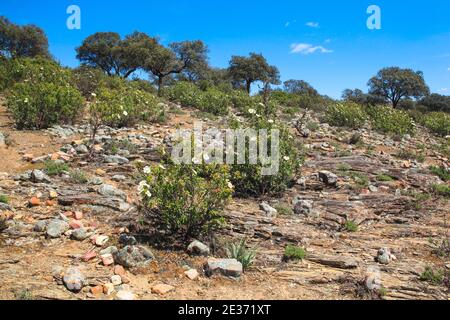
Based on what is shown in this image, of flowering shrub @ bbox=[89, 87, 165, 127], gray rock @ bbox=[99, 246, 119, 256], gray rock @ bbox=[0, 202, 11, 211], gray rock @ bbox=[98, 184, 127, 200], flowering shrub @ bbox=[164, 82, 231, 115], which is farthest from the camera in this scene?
flowering shrub @ bbox=[164, 82, 231, 115]

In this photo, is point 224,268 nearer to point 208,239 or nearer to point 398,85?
point 208,239

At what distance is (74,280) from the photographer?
3.91 m

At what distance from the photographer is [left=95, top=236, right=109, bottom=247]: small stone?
477cm

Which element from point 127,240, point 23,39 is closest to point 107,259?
point 127,240

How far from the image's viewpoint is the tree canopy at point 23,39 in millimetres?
37281

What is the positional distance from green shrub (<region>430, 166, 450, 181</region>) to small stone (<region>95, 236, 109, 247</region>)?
7.49m

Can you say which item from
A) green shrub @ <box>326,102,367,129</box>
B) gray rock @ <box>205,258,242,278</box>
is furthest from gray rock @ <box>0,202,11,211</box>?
green shrub @ <box>326,102,367,129</box>

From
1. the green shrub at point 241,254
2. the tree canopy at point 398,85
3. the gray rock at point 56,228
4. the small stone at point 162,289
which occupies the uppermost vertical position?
the tree canopy at point 398,85

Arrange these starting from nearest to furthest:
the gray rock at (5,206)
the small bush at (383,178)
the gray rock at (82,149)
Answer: the gray rock at (5,206)
the gray rock at (82,149)
the small bush at (383,178)

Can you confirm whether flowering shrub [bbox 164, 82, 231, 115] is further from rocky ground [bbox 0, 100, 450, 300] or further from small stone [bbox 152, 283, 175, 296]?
small stone [bbox 152, 283, 175, 296]

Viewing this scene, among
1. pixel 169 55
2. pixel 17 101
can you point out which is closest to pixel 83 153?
pixel 17 101

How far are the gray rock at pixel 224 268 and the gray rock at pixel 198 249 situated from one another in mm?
359

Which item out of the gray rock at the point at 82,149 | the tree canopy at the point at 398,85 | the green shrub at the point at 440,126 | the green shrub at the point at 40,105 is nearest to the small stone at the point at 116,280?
the gray rock at the point at 82,149

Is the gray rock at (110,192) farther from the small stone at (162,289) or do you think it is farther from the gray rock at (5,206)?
the small stone at (162,289)
